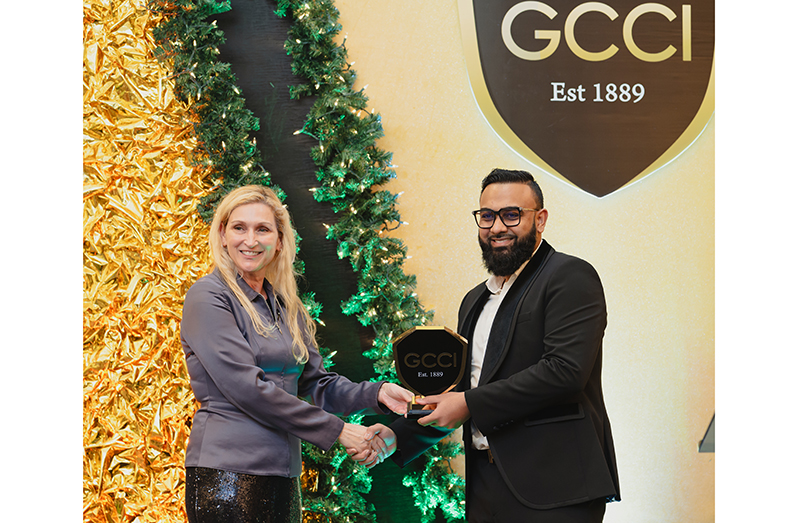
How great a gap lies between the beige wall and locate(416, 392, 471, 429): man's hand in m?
1.20

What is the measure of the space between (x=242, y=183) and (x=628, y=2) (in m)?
2.59

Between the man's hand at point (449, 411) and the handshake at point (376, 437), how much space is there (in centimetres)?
38

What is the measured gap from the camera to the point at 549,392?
2240 mm

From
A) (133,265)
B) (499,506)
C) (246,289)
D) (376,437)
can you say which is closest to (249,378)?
(246,289)

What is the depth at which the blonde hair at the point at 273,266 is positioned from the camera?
8.45 ft

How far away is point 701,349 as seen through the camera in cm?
375

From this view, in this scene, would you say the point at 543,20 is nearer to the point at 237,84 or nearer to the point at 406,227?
the point at 406,227

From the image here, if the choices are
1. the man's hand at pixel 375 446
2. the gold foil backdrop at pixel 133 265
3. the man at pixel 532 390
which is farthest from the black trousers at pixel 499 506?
the gold foil backdrop at pixel 133 265

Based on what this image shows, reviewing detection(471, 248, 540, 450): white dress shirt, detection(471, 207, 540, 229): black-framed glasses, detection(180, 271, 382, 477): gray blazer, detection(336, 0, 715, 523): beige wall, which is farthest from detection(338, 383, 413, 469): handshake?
detection(471, 207, 540, 229): black-framed glasses

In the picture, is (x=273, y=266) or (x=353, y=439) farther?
(x=273, y=266)

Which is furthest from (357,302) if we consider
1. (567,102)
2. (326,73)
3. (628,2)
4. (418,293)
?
(628,2)

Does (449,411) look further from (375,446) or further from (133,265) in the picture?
(133,265)

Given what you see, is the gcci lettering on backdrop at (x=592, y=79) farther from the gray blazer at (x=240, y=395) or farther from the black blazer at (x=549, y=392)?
the gray blazer at (x=240, y=395)

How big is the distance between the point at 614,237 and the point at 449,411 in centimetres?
190
